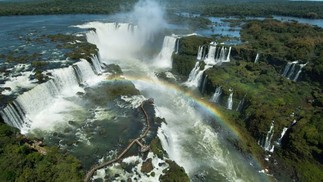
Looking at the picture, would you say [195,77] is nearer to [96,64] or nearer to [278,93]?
[278,93]

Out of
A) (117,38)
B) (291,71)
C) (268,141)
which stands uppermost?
(291,71)

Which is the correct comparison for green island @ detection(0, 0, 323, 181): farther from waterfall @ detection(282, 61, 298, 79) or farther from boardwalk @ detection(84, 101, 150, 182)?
waterfall @ detection(282, 61, 298, 79)

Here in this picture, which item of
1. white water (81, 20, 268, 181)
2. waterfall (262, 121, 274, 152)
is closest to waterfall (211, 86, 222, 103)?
white water (81, 20, 268, 181)

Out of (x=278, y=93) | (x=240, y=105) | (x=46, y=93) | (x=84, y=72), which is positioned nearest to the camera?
(x=46, y=93)

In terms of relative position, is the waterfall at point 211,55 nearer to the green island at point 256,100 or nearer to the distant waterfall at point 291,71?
the green island at point 256,100

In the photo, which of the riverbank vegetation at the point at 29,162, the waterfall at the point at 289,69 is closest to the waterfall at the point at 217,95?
the waterfall at the point at 289,69

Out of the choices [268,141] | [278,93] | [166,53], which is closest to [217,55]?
[166,53]
